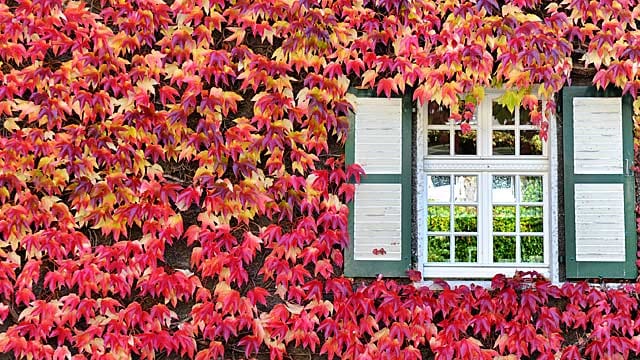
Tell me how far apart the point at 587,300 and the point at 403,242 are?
1064 mm

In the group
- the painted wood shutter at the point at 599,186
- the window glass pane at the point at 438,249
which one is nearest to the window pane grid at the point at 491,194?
the window glass pane at the point at 438,249

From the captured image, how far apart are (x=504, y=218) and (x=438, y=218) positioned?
0.39 metres

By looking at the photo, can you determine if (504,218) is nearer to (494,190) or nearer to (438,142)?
(494,190)

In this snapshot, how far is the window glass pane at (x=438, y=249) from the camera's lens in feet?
13.8

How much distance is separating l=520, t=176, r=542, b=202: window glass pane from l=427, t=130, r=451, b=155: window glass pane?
1.62ft

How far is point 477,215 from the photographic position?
165 inches

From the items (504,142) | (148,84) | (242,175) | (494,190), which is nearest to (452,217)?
(494,190)

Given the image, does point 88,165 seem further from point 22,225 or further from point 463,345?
point 463,345

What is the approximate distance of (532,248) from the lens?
13.8 feet

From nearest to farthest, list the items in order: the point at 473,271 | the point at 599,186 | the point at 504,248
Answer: the point at 599,186
the point at 473,271
the point at 504,248

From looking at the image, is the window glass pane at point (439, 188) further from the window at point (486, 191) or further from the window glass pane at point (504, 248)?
the window glass pane at point (504, 248)

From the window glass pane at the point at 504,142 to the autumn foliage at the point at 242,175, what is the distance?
0.29m

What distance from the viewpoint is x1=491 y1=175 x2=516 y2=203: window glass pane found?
4211mm

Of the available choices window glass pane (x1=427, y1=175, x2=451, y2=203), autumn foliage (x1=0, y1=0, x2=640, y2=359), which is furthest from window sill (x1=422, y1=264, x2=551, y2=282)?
window glass pane (x1=427, y1=175, x2=451, y2=203)
